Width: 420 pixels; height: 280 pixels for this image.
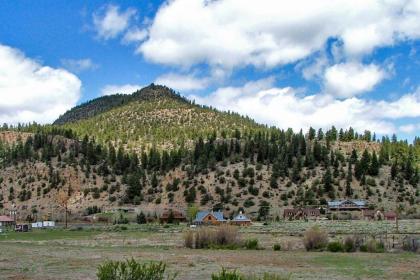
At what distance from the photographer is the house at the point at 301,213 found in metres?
121

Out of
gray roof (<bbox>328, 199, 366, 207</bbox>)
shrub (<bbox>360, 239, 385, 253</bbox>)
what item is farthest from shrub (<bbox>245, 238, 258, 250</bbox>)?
gray roof (<bbox>328, 199, 366, 207</bbox>)

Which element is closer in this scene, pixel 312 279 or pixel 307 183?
pixel 312 279

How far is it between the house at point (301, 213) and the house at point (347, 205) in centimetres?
678

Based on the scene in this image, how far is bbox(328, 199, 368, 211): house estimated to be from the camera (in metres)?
129

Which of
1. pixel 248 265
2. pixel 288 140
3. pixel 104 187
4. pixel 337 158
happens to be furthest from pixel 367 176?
pixel 248 265

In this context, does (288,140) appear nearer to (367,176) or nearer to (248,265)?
(367,176)

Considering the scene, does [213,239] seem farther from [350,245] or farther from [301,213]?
[301,213]

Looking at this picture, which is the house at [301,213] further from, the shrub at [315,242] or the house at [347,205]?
the shrub at [315,242]

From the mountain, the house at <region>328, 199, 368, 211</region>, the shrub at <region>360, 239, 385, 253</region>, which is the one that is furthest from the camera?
the mountain

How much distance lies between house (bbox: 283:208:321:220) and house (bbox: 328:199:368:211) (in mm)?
6780

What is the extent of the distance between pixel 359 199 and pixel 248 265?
110968 millimetres

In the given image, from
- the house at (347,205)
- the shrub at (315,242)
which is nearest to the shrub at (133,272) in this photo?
the shrub at (315,242)

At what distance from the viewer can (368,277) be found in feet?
96.2

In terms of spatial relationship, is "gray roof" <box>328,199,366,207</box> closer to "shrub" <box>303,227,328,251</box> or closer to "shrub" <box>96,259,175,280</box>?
"shrub" <box>303,227,328,251</box>
